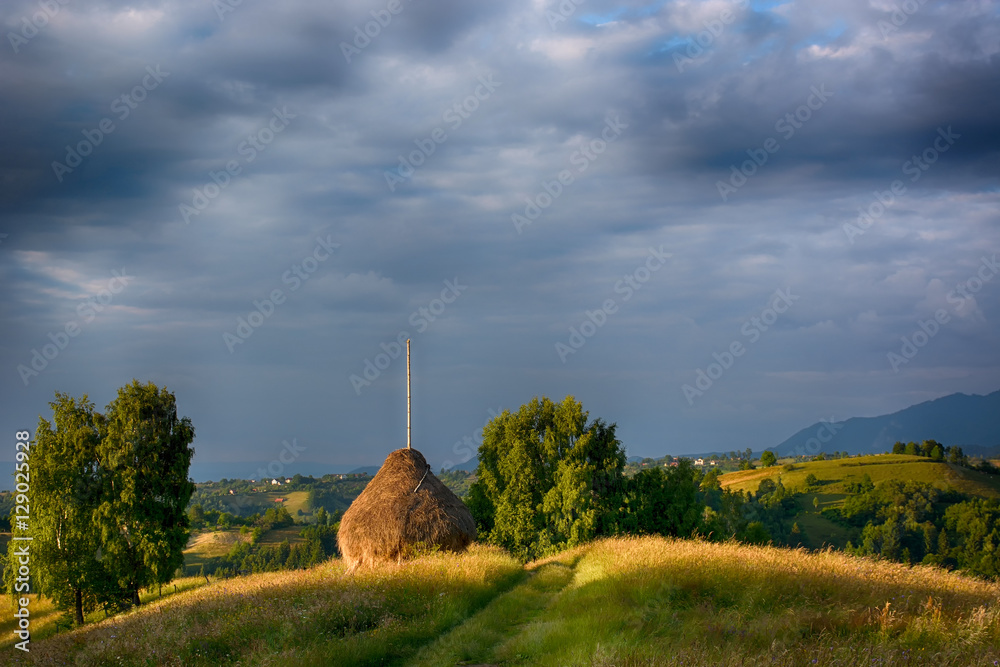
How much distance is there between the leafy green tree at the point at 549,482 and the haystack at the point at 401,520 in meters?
6.26

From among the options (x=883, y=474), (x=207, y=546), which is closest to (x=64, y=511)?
(x=207, y=546)

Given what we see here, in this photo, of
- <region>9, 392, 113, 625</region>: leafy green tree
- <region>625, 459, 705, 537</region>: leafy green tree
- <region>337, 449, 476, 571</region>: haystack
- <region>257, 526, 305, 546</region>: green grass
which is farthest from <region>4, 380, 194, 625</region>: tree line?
<region>257, 526, 305, 546</region>: green grass

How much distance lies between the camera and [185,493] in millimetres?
26969

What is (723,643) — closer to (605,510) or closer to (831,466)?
(605,510)

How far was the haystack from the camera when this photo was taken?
878 inches

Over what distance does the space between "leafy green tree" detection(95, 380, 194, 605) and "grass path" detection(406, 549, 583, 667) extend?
16.0 metres

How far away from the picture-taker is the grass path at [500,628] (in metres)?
10.1

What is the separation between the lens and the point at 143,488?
26062mm

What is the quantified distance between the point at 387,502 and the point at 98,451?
12051 mm

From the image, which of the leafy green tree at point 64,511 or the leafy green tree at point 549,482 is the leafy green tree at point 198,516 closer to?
the leafy green tree at point 64,511

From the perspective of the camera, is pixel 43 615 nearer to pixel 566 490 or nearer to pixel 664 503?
pixel 566 490

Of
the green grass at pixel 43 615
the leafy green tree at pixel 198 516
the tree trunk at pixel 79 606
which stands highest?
the tree trunk at pixel 79 606

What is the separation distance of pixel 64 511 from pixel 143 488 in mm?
2771

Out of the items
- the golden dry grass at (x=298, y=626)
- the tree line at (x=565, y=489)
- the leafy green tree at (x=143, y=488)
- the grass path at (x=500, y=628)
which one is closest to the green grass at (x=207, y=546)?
the leafy green tree at (x=143, y=488)
